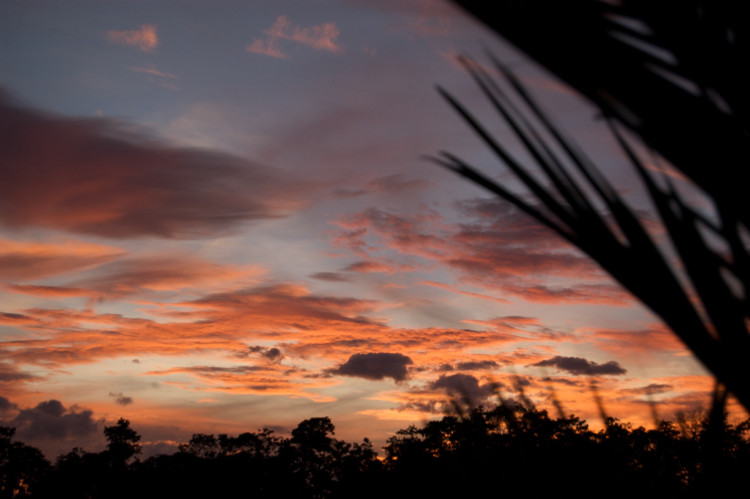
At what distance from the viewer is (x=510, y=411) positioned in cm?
181

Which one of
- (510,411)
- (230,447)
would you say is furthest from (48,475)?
(510,411)

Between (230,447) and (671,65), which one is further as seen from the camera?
(230,447)

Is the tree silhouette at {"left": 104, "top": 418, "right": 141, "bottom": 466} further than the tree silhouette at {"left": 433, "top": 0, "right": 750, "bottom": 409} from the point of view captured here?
Yes

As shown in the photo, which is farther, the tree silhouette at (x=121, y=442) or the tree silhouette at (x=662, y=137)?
the tree silhouette at (x=121, y=442)

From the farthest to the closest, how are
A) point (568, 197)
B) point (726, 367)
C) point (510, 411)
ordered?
point (510, 411)
point (568, 197)
point (726, 367)

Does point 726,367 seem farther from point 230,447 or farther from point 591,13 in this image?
point 230,447

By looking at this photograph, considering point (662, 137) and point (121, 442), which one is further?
point (121, 442)

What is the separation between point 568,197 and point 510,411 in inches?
40.1

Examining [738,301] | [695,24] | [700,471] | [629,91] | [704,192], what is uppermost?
[695,24]

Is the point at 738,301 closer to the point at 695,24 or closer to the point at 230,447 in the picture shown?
the point at 695,24

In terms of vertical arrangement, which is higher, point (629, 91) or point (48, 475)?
point (629, 91)

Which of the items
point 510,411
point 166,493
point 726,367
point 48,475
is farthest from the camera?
point 48,475

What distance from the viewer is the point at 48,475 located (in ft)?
161

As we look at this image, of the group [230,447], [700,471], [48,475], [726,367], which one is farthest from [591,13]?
[48,475]
